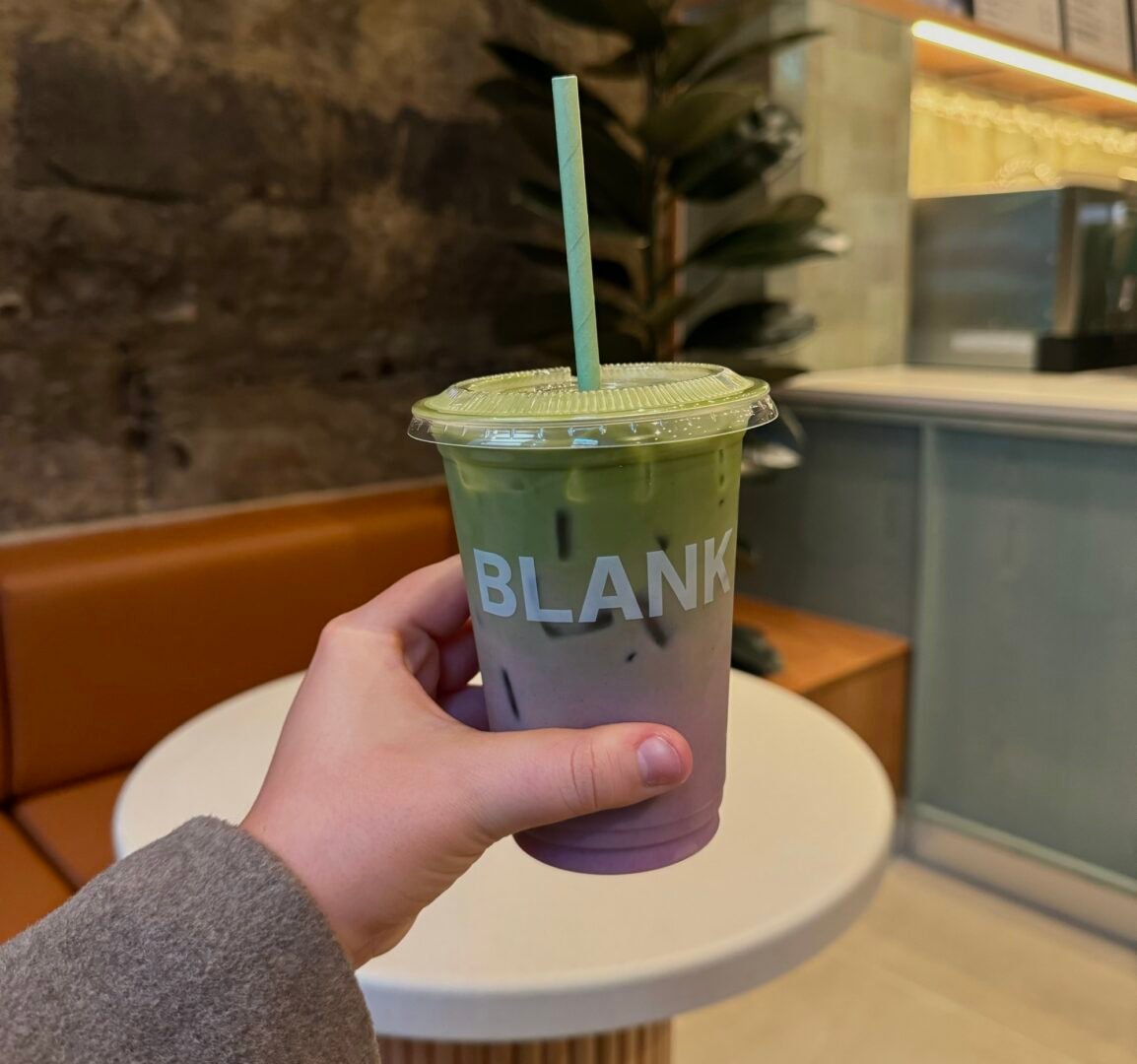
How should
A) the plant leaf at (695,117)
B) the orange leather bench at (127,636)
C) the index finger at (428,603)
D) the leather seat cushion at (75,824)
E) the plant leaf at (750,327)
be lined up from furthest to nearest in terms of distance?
the plant leaf at (750,327) → the plant leaf at (695,117) → the orange leather bench at (127,636) → the leather seat cushion at (75,824) → the index finger at (428,603)

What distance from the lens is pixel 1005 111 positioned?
3.48 m

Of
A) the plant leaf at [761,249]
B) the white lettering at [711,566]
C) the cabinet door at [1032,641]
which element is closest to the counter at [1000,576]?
the cabinet door at [1032,641]

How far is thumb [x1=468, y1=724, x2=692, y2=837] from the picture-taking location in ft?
2.01

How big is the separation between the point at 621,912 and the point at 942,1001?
118 cm

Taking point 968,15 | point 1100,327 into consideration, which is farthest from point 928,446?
Result: point 968,15

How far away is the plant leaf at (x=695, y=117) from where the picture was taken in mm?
1861

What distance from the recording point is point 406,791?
25.3 inches

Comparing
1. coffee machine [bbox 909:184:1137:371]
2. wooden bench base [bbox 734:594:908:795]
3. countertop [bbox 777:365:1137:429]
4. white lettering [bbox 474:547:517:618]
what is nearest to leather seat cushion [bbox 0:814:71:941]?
white lettering [bbox 474:547:517:618]

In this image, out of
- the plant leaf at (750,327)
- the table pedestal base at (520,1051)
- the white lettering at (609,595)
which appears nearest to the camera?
the white lettering at (609,595)

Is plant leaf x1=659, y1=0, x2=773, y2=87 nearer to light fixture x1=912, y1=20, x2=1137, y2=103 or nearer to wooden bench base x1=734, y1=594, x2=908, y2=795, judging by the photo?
light fixture x1=912, y1=20, x2=1137, y2=103

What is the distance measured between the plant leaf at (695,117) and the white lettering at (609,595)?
1.46 m

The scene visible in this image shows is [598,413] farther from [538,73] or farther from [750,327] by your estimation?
[538,73]

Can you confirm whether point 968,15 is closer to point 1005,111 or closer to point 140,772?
point 1005,111

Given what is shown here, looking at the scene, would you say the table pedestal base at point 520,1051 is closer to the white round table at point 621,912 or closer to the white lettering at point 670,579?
the white round table at point 621,912
